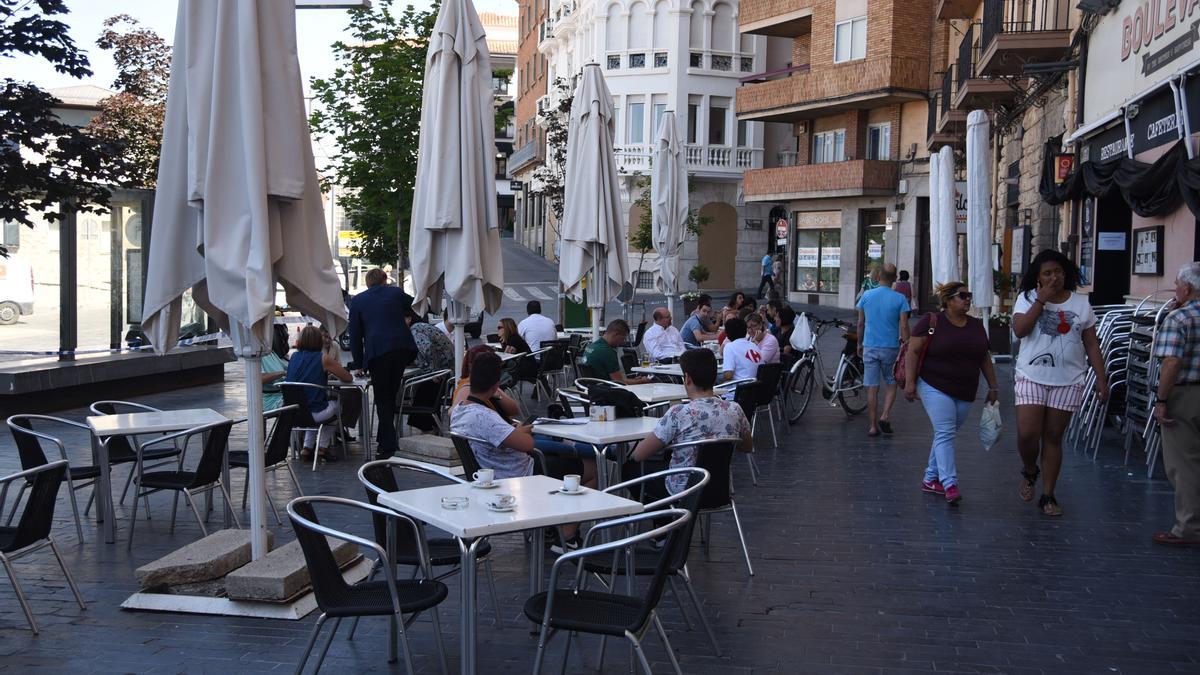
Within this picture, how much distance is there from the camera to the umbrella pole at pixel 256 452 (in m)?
6.36

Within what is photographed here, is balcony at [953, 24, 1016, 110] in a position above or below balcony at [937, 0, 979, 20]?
below

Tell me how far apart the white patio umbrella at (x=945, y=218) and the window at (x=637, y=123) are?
30.8 meters

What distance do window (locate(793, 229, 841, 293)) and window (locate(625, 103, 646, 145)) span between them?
9.20 m

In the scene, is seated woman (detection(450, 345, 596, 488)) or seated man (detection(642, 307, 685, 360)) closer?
seated woman (detection(450, 345, 596, 488))

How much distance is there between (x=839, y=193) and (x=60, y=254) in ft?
91.3

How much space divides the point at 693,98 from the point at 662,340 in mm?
36169

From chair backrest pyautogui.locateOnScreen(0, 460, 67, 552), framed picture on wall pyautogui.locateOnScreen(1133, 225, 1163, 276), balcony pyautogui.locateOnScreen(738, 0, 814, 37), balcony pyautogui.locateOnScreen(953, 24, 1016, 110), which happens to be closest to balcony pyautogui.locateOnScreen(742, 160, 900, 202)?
balcony pyautogui.locateOnScreen(738, 0, 814, 37)

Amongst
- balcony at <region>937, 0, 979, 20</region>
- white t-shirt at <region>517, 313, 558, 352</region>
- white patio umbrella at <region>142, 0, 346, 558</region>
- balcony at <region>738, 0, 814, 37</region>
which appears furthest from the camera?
balcony at <region>738, 0, 814, 37</region>

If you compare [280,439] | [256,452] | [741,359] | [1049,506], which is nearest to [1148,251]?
[741,359]

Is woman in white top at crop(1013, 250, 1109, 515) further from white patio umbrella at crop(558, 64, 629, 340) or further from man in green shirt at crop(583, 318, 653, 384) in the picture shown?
white patio umbrella at crop(558, 64, 629, 340)

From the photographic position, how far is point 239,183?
20.2ft

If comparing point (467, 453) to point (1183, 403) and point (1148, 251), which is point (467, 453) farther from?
point (1148, 251)

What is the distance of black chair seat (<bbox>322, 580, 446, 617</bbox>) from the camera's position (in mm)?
4801

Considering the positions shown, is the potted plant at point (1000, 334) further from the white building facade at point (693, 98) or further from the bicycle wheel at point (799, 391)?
the white building facade at point (693, 98)
